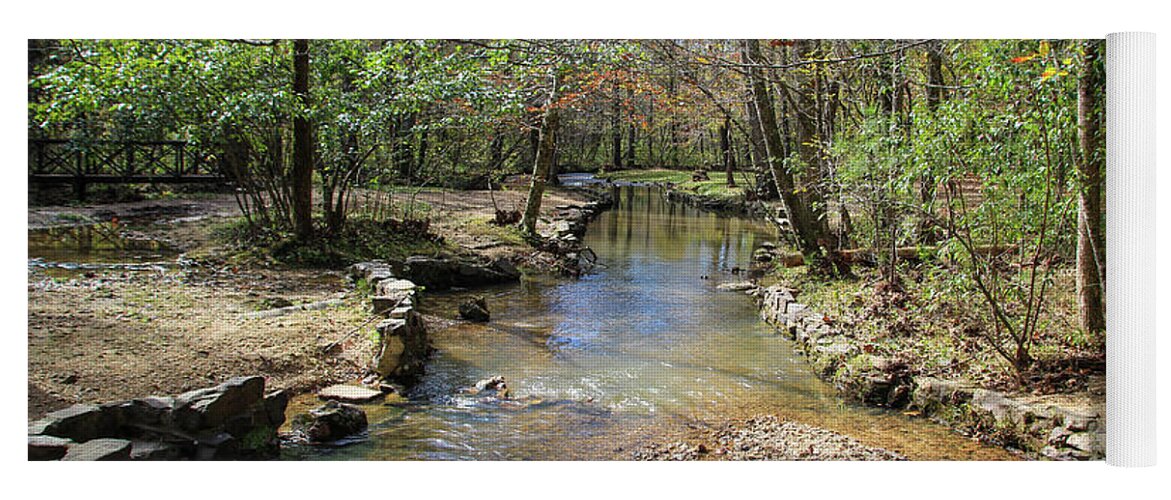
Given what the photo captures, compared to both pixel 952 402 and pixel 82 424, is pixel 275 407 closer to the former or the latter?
pixel 82 424

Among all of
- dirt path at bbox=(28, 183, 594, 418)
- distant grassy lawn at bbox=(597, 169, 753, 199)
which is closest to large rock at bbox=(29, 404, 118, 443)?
dirt path at bbox=(28, 183, 594, 418)

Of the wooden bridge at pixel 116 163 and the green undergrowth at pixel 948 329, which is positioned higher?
the wooden bridge at pixel 116 163

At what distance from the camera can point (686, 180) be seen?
18422 millimetres

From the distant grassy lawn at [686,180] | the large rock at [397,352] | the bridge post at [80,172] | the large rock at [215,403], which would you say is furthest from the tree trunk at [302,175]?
the distant grassy lawn at [686,180]

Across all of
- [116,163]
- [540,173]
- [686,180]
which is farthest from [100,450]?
[686,180]

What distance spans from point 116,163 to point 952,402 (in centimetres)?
528

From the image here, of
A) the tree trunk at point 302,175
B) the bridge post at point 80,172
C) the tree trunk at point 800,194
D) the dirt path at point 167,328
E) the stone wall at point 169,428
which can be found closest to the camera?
the stone wall at point 169,428

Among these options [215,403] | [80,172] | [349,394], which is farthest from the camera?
[80,172]

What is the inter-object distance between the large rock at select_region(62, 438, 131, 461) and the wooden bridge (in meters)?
1.65

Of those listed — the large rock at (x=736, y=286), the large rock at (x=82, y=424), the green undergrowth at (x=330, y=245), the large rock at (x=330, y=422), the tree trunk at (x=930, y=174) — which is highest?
the tree trunk at (x=930, y=174)

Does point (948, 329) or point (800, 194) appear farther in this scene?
point (800, 194)

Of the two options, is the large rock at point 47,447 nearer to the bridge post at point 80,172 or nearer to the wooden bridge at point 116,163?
the wooden bridge at point 116,163

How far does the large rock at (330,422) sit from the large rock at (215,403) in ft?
0.88

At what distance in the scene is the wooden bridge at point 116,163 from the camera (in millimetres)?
4369
